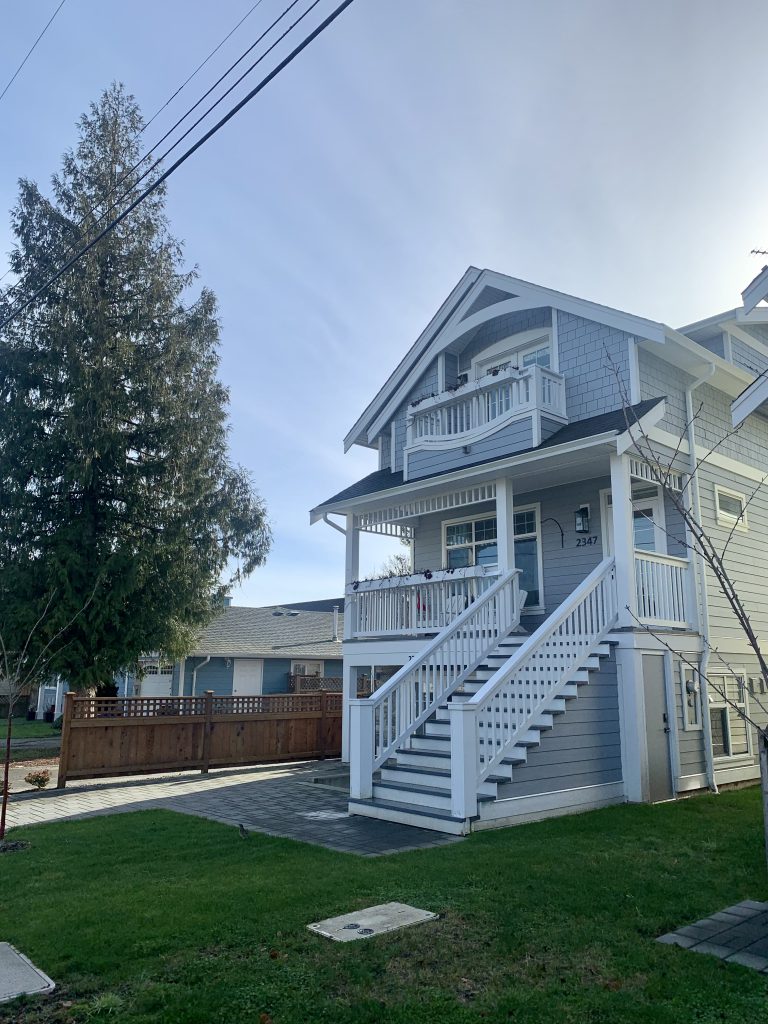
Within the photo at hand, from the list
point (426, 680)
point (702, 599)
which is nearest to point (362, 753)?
point (426, 680)

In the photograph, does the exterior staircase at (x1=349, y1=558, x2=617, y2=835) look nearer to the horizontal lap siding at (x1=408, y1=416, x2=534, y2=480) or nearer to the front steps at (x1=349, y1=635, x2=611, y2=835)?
the front steps at (x1=349, y1=635, x2=611, y2=835)

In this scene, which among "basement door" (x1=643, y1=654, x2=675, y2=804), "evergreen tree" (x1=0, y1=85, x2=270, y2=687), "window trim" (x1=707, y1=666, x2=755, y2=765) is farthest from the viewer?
"evergreen tree" (x1=0, y1=85, x2=270, y2=687)

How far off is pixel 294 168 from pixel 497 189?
9.46ft

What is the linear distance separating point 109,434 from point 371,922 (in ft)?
47.7

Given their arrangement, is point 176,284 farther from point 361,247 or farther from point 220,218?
point 220,218

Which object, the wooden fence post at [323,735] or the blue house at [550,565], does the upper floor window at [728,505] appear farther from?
the wooden fence post at [323,735]

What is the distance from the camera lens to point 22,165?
885cm

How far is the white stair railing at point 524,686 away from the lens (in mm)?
8039

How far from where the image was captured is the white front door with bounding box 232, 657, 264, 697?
2731 cm

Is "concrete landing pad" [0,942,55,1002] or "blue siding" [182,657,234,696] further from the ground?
"blue siding" [182,657,234,696]

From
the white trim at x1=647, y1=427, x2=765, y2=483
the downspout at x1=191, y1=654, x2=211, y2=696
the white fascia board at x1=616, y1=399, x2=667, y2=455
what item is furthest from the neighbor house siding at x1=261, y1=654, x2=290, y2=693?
the white fascia board at x1=616, y1=399, x2=667, y2=455

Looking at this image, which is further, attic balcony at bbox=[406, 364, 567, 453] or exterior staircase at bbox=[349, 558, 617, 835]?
attic balcony at bbox=[406, 364, 567, 453]

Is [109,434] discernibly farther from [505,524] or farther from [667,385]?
[667,385]

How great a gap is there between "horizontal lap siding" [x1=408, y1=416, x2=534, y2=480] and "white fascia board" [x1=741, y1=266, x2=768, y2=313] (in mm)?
3770
